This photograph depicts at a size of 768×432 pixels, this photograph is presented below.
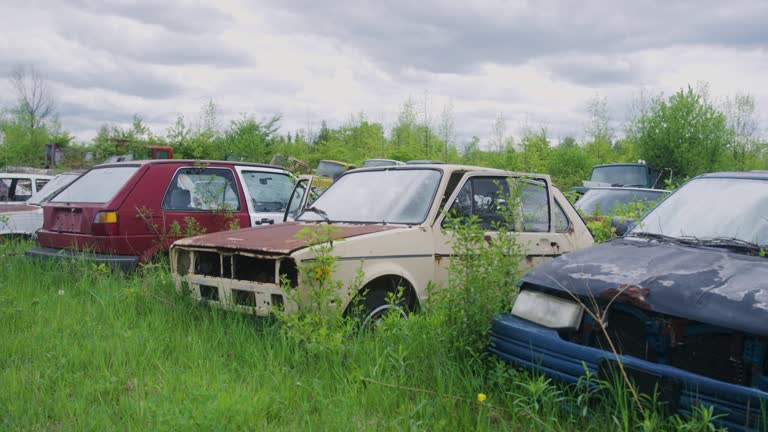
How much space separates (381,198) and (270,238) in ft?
3.82

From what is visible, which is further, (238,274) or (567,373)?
(238,274)

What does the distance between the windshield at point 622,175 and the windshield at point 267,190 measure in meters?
12.9

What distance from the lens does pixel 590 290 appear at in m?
3.17

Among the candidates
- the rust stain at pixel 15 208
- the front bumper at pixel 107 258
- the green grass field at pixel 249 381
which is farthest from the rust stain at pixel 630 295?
the rust stain at pixel 15 208

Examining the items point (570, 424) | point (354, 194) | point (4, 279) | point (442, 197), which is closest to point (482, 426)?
point (570, 424)

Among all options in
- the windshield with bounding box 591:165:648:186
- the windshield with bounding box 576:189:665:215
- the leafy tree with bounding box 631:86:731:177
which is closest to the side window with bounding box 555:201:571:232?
the windshield with bounding box 576:189:665:215

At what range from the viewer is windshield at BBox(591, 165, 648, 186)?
17594 millimetres

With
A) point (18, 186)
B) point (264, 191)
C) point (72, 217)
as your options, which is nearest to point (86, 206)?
point (72, 217)

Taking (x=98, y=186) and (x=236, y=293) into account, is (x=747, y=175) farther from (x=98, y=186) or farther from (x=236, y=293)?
(x=98, y=186)

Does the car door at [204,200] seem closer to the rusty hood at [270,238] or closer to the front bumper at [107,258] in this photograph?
the front bumper at [107,258]

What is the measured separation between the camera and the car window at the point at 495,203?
16.8 ft

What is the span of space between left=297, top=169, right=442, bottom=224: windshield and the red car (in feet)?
3.35

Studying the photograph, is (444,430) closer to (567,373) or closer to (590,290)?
(567,373)

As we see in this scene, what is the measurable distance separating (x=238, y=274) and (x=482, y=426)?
2526mm
